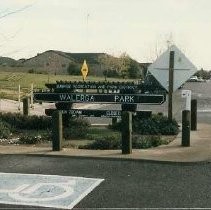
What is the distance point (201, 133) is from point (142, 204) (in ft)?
25.6

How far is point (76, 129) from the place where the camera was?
48.1ft

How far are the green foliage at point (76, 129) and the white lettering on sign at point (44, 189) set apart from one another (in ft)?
15.7

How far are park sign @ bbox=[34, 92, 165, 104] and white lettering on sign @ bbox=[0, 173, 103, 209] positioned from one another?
6.25 m

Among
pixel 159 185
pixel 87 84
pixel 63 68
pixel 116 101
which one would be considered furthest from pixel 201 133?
pixel 63 68

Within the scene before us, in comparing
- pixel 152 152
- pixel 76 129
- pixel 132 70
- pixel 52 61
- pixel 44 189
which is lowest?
pixel 44 189

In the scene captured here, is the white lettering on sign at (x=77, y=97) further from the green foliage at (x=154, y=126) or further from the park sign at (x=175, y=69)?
the park sign at (x=175, y=69)

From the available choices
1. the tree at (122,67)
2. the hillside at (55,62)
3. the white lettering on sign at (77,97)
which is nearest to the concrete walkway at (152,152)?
the white lettering on sign at (77,97)

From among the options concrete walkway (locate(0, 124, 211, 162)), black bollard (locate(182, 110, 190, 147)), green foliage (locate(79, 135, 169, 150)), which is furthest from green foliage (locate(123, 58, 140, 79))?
concrete walkway (locate(0, 124, 211, 162))

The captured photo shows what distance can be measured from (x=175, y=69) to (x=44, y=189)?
712cm

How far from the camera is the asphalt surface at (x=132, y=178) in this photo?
7.37m

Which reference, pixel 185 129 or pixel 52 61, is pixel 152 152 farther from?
pixel 52 61

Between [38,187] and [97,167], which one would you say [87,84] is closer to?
[97,167]

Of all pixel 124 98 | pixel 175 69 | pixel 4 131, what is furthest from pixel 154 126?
pixel 4 131

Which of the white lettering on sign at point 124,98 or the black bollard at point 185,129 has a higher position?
the white lettering on sign at point 124,98
